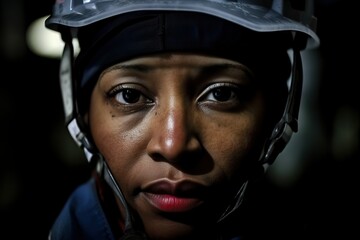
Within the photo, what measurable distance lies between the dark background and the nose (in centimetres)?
232

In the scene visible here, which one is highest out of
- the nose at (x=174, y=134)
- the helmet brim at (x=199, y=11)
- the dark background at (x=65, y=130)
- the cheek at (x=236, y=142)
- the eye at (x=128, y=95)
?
the helmet brim at (x=199, y=11)

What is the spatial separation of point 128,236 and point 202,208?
8.8 inches

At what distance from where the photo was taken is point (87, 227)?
1.62 metres

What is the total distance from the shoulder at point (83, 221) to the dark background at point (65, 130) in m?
1.90

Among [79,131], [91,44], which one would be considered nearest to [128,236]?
[79,131]

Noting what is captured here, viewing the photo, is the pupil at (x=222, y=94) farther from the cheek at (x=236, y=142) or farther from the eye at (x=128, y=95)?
the eye at (x=128, y=95)

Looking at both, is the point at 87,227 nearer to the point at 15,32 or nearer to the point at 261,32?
the point at 261,32

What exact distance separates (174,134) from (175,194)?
17 cm

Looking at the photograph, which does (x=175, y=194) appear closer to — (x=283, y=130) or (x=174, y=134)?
(x=174, y=134)

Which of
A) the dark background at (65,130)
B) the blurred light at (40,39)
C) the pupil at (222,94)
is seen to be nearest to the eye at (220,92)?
the pupil at (222,94)

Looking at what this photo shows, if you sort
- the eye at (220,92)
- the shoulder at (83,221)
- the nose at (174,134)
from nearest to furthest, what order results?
the nose at (174,134) < the eye at (220,92) < the shoulder at (83,221)

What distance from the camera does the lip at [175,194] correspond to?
139cm

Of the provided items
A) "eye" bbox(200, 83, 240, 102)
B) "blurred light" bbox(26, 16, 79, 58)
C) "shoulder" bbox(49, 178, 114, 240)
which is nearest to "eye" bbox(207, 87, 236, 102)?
"eye" bbox(200, 83, 240, 102)

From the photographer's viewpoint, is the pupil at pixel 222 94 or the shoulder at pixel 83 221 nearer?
the pupil at pixel 222 94
